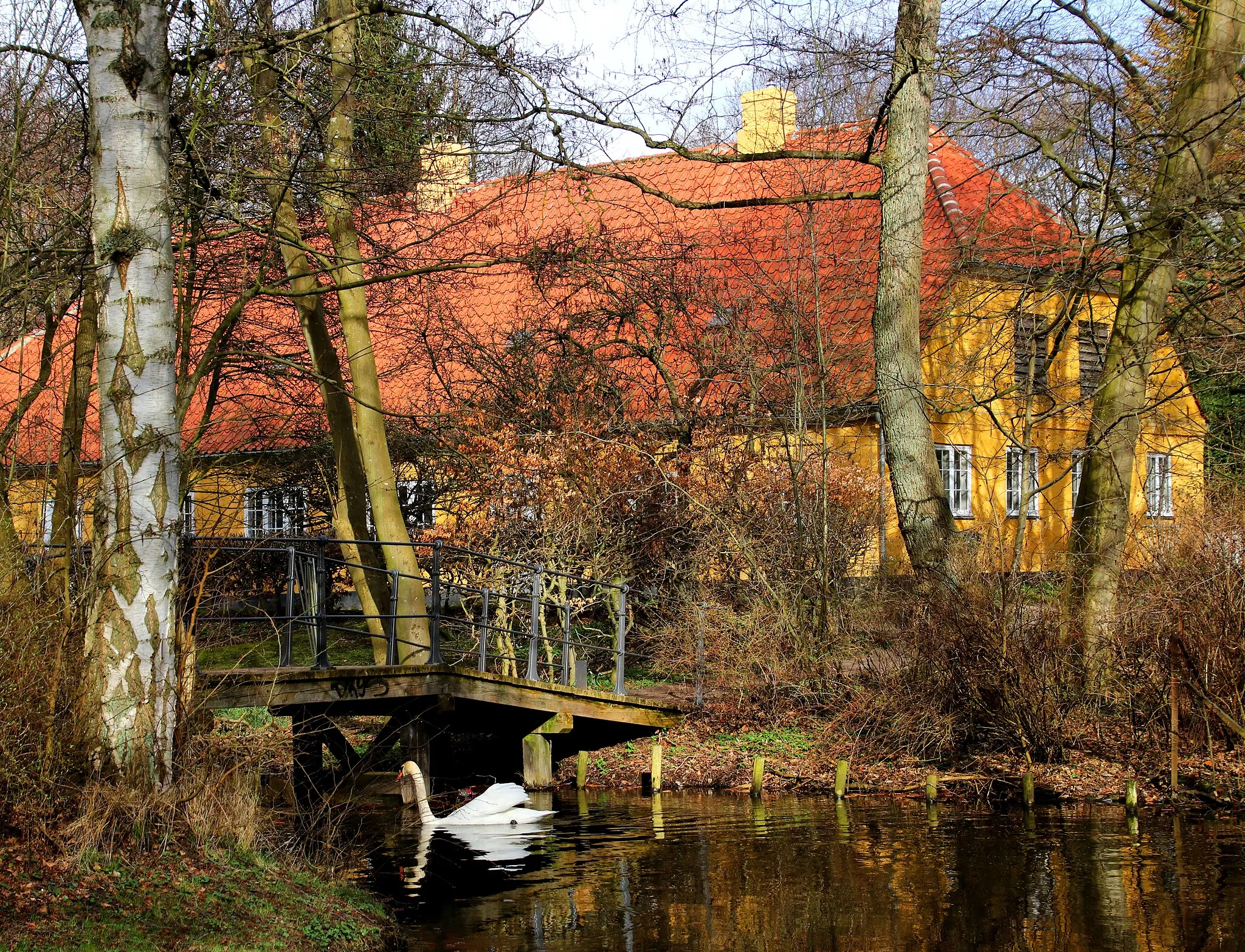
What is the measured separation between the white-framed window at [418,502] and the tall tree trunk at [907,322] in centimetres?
866

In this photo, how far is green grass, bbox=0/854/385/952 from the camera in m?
6.40

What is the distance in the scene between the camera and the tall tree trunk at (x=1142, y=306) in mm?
14258

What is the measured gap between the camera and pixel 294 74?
39.2 feet

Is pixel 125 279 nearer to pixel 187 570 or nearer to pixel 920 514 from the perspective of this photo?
pixel 187 570

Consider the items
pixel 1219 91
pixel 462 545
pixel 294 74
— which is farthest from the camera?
pixel 462 545

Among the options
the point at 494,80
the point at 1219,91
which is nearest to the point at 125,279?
the point at 494,80

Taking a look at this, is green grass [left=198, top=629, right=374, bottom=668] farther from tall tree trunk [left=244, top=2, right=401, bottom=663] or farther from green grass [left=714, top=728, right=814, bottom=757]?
green grass [left=714, top=728, right=814, bottom=757]

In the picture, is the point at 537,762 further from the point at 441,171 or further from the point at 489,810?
the point at 441,171

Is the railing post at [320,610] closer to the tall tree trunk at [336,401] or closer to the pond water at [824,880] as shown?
the tall tree trunk at [336,401]

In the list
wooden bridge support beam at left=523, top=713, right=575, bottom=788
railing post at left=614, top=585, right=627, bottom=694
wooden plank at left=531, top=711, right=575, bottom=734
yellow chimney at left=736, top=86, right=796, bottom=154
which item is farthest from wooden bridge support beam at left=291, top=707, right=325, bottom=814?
yellow chimney at left=736, top=86, right=796, bottom=154

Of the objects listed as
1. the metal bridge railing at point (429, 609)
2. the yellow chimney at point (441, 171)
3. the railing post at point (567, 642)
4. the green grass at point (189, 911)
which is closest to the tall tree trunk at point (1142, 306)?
the metal bridge railing at point (429, 609)

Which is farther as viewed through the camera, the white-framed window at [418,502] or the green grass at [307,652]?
the white-framed window at [418,502]

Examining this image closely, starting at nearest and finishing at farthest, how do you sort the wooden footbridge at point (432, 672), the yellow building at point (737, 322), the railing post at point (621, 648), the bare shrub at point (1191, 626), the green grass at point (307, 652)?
the wooden footbridge at point (432, 672) → the bare shrub at point (1191, 626) → the railing post at point (621, 648) → the yellow building at point (737, 322) → the green grass at point (307, 652)

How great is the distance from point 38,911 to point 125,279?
3737 mm
